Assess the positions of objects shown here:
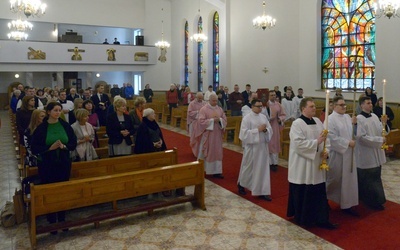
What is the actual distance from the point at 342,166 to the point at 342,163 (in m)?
0.04

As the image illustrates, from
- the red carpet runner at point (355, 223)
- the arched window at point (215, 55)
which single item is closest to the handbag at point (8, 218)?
the red carpet runner at point (355, 223)

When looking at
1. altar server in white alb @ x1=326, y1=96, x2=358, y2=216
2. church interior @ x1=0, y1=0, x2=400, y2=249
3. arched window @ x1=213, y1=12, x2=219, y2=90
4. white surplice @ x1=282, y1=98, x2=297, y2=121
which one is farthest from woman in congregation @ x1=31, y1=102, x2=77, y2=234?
arched window @ x1=213, y1=12, x2=219, y2=90

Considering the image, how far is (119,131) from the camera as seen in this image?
21.4 ft

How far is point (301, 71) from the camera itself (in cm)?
1580

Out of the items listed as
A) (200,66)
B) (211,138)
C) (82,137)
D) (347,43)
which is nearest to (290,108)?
(347,43)

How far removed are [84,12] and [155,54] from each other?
16.0 ft

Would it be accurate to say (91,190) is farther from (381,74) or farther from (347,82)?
(347,82)

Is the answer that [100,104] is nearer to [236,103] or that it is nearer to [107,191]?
[107,191]

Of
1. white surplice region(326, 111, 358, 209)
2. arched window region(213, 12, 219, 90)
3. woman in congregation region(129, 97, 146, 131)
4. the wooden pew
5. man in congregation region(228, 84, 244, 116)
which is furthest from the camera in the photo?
arched window region(213, 12, 219, 90)

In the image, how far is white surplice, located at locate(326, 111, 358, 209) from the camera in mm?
5520

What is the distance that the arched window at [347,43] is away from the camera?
13.7m

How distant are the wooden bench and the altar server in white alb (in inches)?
77.4

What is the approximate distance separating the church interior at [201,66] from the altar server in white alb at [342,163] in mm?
278

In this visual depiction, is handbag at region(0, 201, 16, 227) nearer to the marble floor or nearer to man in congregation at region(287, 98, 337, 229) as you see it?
the marble floor
